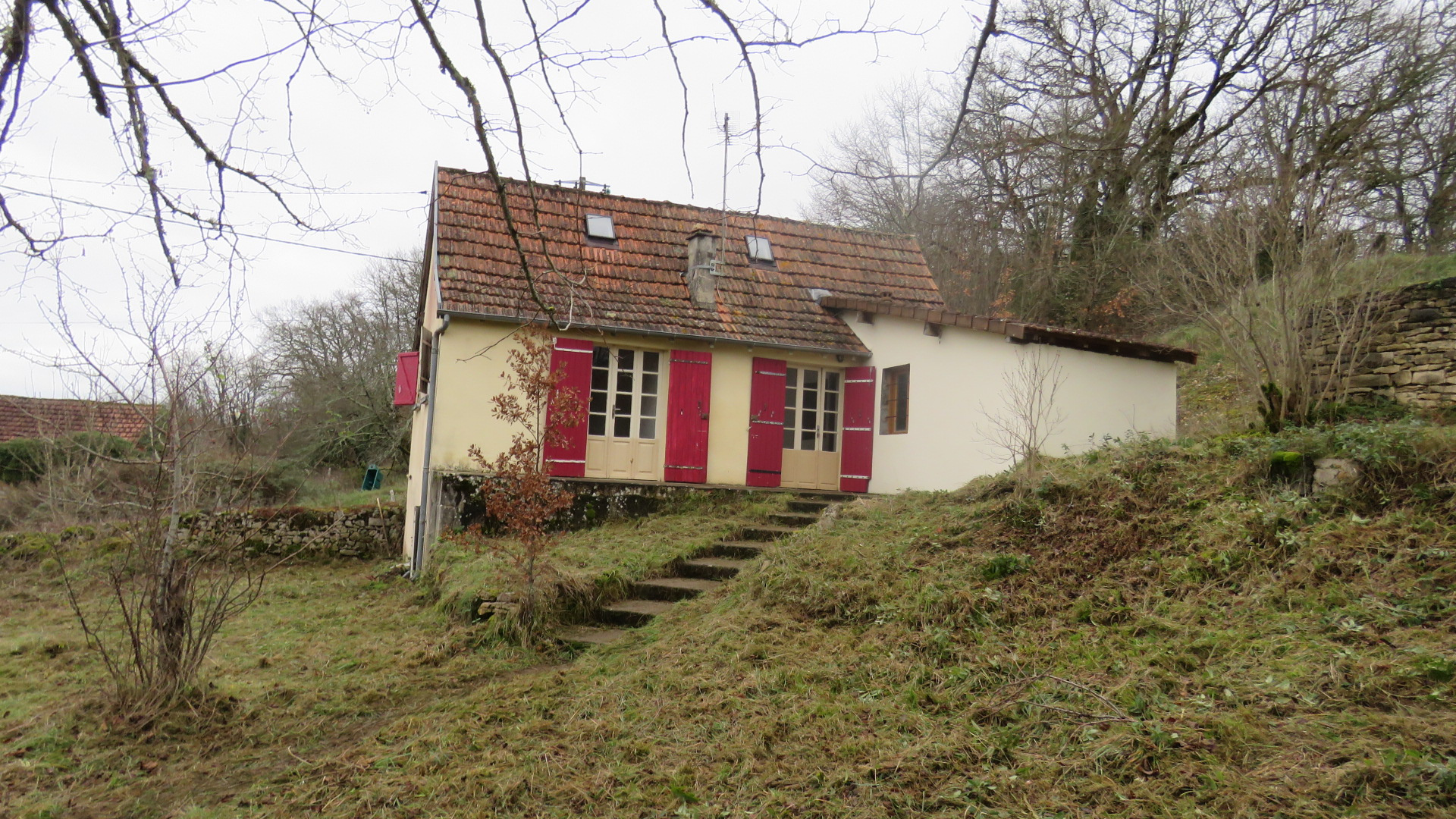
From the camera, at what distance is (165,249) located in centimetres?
283

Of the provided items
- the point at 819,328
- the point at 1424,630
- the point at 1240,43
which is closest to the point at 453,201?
the point at 819,328

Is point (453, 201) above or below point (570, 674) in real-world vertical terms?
above

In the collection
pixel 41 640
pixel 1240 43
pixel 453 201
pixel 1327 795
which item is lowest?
pixel 41 640

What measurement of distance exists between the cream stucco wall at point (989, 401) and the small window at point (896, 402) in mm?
109

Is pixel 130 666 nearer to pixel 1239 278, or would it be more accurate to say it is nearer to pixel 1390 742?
pixel 1390 742

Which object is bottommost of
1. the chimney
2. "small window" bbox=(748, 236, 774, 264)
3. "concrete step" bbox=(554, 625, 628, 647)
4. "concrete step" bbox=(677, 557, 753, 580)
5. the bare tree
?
"concrete step" bbox=(554, 625, 628, 647)

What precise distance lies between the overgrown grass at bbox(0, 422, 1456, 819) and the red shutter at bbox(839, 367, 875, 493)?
4735 millimetres

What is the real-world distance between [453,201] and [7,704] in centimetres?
768

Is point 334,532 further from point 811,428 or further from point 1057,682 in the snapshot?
point 1057,682

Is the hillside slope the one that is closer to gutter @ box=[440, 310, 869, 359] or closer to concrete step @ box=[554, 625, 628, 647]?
concrete step @ box=[554, 625, 628, 647]

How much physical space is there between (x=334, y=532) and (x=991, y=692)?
462 inches

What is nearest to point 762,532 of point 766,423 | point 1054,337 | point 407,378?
point 766,423

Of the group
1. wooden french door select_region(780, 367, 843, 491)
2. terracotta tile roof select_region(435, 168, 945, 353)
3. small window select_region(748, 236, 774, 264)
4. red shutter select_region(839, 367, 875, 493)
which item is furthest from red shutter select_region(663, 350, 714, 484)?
small window select_region(748, 236, 774, 264)

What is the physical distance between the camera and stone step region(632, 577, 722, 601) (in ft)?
26.0
